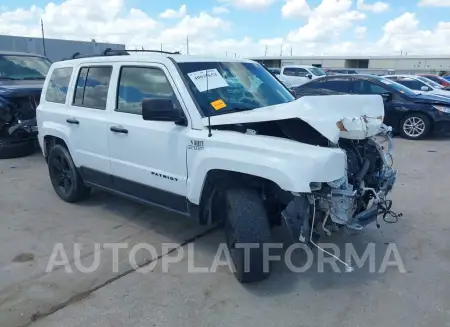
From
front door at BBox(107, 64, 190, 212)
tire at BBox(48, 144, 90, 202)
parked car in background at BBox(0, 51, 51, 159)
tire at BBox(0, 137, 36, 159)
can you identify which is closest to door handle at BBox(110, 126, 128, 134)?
front door at BBox(107, 64, 190, 212)

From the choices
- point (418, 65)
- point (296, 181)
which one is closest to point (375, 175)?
point (296, 181)

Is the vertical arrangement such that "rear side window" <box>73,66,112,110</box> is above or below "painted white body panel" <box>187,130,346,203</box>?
above

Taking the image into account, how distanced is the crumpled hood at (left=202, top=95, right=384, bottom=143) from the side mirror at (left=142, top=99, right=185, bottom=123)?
0.29 m

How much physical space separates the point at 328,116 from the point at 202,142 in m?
1.07

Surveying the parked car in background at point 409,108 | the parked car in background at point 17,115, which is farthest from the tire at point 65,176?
the parked car in background at point 409,108

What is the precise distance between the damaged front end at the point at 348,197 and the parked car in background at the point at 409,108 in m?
6.12

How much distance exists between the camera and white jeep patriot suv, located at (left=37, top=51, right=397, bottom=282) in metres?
3.07

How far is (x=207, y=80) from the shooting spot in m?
A: 3.72

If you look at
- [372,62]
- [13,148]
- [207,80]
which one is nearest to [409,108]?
[207,80]

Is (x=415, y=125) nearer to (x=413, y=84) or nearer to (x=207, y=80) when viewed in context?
(x=413, y=84)

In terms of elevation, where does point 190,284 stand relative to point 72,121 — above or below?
below

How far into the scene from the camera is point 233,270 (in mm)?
3537

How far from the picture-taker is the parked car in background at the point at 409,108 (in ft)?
31.3

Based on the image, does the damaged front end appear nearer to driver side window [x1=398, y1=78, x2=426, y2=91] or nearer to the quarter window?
the quarter window
